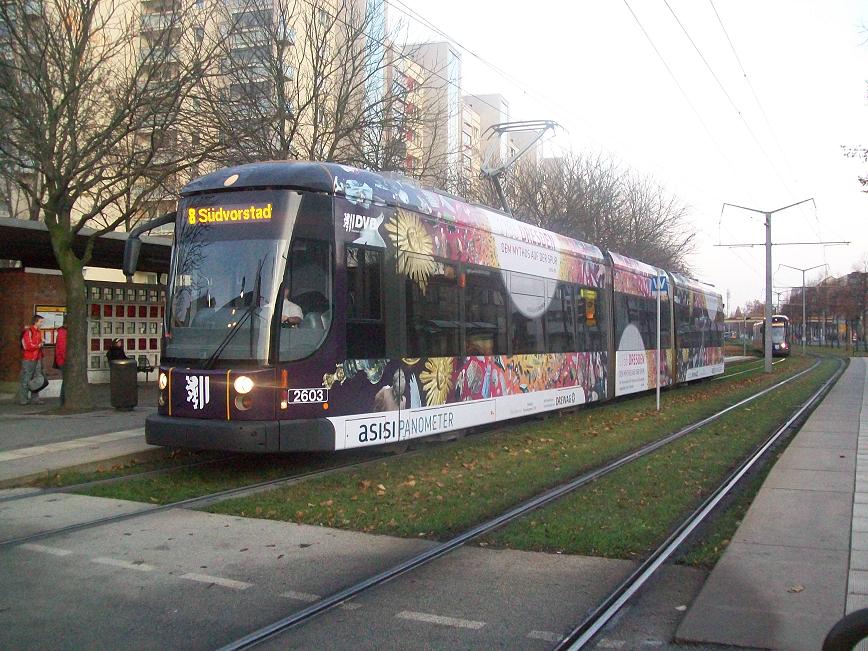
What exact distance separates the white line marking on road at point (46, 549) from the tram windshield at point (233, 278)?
2.99 metres

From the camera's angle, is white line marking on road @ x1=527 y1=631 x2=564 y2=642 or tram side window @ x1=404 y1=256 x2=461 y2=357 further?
tram side window @ x1=404 y1=256 x2=461 y2=357

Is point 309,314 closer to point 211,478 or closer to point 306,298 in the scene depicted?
point 306,298

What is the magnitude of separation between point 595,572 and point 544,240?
32.3ft

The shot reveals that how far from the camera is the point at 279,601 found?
536cm

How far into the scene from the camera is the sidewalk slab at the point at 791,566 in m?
4.79

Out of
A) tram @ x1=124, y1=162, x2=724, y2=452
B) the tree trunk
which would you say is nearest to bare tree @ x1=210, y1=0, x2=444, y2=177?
the tree trunk

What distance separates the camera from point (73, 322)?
16.0 metres

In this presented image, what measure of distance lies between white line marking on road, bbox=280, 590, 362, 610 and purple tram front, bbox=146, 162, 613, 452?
141 inches

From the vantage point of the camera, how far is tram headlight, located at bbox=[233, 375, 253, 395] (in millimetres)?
9055

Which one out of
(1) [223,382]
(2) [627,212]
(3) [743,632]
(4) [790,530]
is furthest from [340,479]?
(2) [627,212]

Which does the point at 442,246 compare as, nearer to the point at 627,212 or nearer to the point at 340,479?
the point at 340,479

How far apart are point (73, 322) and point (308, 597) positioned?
12.3 meters

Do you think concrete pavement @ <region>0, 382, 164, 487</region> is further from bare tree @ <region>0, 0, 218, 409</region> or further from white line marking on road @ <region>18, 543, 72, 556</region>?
white line marking on road @ <region>18, 543, 72, 556</region>

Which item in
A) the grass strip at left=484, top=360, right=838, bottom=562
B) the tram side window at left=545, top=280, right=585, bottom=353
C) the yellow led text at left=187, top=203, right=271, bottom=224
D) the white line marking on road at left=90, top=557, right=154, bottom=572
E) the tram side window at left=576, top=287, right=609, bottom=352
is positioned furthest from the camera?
the tram side window at left=576, top=287, right=609, bottom=352
